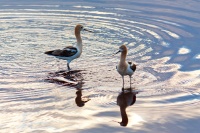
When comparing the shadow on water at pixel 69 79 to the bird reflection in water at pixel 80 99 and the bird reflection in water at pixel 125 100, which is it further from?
the bird reflection in water at pixel 125 100

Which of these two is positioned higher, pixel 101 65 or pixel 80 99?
pixel 101 65

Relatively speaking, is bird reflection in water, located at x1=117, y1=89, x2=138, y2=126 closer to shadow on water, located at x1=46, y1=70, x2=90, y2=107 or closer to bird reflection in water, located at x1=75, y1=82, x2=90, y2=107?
bird reflection in water, located at x1=75, y1=82, x2=90, y2=107

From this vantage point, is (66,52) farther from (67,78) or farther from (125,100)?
(125,100)

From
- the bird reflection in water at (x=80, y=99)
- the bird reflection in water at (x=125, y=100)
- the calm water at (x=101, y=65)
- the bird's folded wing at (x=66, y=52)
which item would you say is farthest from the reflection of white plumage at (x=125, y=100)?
the bird's folded wing at (x=66, y=52)

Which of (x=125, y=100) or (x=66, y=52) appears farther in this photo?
(x=66, y=52)

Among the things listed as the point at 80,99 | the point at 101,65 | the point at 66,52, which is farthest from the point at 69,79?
the point at 80,99

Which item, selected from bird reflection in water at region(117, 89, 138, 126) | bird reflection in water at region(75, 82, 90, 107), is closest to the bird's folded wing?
bird reflection in water at region(75, 82, 90, 107)

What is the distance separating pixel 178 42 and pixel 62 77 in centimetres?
478

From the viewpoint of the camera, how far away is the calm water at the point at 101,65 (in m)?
11.4

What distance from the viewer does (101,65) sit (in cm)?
1483

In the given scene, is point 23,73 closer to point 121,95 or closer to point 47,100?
point 47,100

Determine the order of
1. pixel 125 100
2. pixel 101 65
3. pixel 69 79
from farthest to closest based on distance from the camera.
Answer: pixel 101 65, pixel 69 79, pixel 125 100

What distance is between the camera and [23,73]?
14.1m

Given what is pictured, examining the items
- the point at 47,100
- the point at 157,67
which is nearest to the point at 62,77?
the point at 47,100
